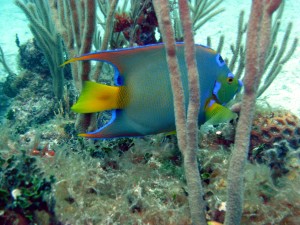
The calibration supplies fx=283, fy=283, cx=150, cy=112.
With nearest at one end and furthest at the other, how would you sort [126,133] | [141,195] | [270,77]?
[126,133], [141,195], [270,77]

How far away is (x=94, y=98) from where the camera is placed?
1780mm

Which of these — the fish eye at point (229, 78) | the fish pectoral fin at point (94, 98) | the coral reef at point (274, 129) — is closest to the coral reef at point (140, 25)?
the coral reef at point (274, 129)

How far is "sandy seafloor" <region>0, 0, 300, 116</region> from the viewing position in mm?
5934

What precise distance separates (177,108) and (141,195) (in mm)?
926

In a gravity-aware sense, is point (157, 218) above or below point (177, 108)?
below

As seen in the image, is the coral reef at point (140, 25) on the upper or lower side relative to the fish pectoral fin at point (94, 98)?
upper

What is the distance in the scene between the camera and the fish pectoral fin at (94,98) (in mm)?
1765

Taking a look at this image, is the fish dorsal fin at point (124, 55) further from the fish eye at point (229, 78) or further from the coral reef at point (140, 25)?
the coral reef at point (140, 25)

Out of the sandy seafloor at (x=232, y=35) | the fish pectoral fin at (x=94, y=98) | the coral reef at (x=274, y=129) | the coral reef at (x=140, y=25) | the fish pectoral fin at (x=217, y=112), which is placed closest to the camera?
the fish pectoral fin at (x=94, y=98)

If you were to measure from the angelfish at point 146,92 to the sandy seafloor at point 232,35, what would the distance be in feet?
6.21

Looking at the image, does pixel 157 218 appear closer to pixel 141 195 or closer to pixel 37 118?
pixel 141 195

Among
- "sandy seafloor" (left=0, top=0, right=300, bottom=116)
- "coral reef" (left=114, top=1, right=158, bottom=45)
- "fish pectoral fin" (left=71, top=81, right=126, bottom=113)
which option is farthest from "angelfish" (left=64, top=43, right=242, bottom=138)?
"coral reef" (left=114, top=1, right=158, bottom=45)

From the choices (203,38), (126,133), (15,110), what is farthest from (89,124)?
(203,38)

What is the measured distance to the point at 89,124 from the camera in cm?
296
